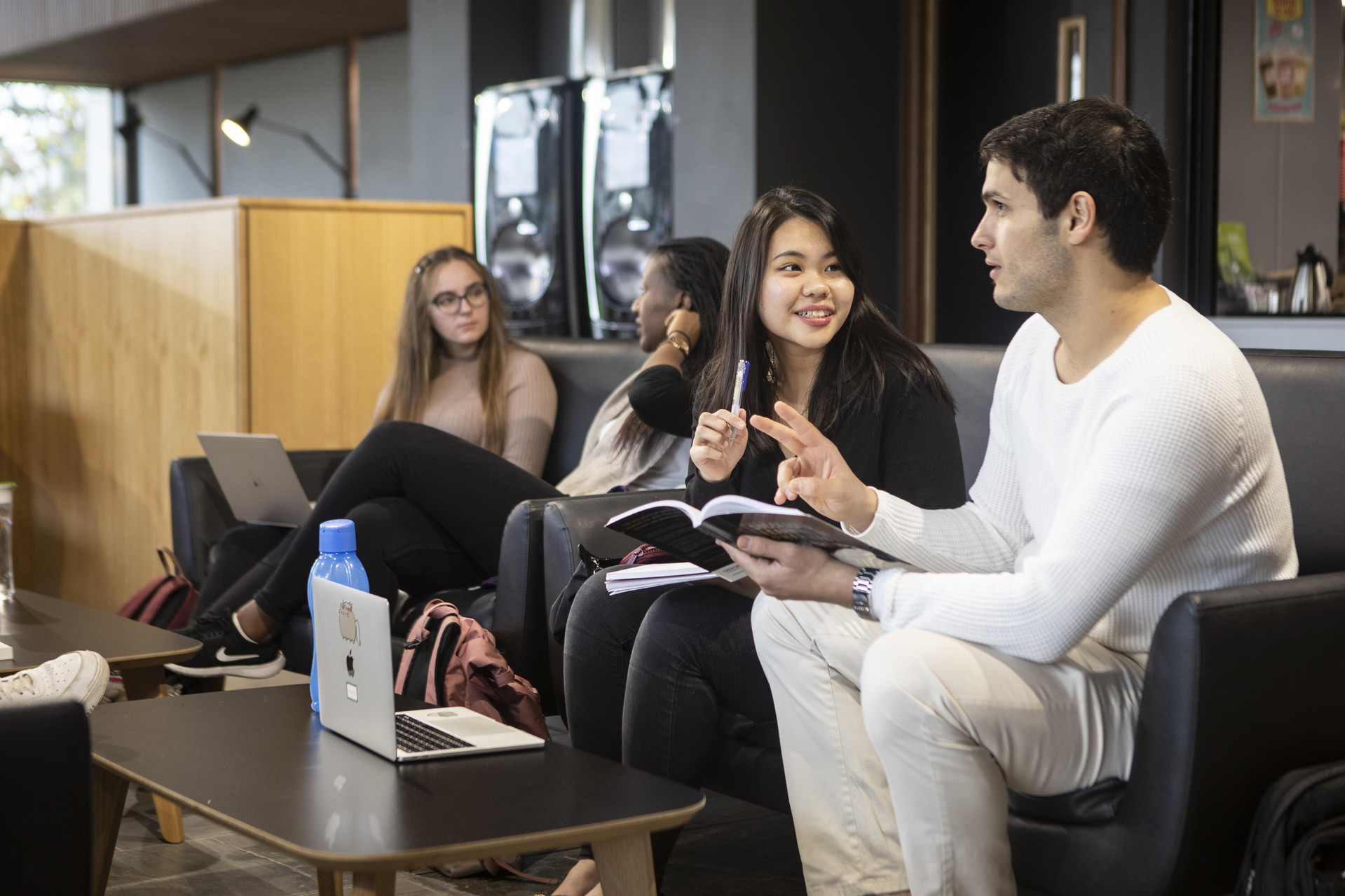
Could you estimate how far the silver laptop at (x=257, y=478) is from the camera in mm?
3018

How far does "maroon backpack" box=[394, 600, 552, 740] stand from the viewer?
2156 mm

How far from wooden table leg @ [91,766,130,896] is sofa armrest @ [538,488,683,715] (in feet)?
2.34

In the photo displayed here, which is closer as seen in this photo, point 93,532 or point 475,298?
point 475,298

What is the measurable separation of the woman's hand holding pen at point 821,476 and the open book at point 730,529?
60 mm

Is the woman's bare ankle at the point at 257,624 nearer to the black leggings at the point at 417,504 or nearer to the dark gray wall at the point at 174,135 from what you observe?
the black leggings at the point at 417,504

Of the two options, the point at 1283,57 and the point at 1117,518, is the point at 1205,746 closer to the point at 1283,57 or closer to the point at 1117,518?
the point at 1117,518

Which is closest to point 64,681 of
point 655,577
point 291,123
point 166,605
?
point 655,577

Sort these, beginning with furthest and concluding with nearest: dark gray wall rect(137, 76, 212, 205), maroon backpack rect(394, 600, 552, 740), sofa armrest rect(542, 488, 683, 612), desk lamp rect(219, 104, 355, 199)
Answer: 1. dark gray wall rect(137, 76, 212, 205)
2. desk lamp rect(219, 104, 355, 199)
3. sofa armrest rect(542, 488, 683, 612)
4. maroon backpack rect(394, 600, 552, 740)

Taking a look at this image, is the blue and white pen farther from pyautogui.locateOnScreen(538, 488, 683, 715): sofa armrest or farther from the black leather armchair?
the black leather armchair

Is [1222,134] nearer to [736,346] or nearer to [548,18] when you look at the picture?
[736,346]

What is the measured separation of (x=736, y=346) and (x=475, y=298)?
1.32 meters

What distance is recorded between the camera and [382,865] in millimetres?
1218

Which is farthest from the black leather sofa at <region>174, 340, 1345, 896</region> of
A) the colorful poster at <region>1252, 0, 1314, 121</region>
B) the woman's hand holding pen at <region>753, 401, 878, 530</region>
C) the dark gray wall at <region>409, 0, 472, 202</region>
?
the dark gray wall at <region>409, 0, 472, 202</region>

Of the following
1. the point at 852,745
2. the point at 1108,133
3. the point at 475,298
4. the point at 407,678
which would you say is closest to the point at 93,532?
the point at 475,298
